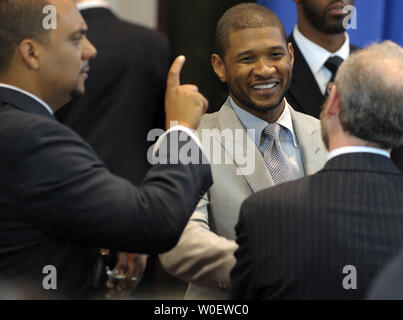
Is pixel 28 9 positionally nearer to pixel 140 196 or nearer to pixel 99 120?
pixel 140 196

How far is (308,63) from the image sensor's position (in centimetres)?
190

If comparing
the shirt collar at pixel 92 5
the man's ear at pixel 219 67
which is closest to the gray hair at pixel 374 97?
the man's ear at pixel 219 67

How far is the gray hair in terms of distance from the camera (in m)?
1.47

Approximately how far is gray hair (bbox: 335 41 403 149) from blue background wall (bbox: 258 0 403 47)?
1.71ft

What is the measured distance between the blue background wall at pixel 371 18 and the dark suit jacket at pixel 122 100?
444 millimetres

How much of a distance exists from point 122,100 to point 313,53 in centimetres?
65

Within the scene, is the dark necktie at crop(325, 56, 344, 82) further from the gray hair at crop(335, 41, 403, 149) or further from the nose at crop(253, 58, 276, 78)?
the gray hair at crop(335, 41, 403, 149)

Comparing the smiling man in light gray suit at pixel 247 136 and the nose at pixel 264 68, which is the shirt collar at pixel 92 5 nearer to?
the smiling man in light gray suit at pixel 247 136

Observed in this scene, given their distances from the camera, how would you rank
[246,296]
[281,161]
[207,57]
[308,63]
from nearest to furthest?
[246,296], [281,161], [308,63], [207,57]

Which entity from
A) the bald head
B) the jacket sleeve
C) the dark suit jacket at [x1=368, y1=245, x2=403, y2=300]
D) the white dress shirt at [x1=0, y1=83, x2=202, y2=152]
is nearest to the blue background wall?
the bald head

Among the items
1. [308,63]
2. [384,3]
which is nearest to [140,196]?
[308,63]

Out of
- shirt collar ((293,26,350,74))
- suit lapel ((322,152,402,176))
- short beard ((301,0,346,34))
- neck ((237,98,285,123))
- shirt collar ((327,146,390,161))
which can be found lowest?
suit lapel ((322,152,402,176))

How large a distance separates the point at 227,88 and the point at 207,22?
481mm

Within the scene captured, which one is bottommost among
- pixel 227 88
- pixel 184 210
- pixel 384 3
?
pixel 184 210
